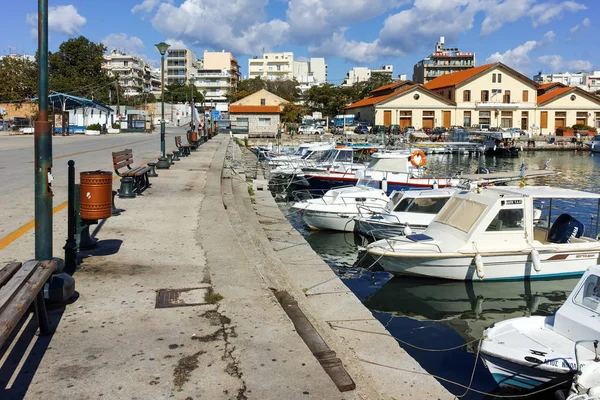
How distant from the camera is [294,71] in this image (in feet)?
580

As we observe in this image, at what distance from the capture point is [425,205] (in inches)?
634

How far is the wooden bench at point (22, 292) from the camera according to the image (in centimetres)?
475

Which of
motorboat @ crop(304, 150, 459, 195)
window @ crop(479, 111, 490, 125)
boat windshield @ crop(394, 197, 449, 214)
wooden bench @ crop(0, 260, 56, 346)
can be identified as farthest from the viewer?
window @ crop(479, 111, 490, 125)

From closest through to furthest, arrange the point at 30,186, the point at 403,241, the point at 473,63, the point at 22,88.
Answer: the point at 403,241 → the point at 30,186 → the point at 22,88 → the point at 473,63

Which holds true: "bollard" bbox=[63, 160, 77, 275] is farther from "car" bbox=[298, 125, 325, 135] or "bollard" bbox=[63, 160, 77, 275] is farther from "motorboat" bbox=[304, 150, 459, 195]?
"car" bbox=[298, 125, 325, 135]

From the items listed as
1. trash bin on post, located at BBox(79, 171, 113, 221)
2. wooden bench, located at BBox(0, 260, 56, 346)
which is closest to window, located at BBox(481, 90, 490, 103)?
trash bin on post, located at BBox(79, 171, 113, 221)

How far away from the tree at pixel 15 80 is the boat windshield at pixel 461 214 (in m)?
88.7

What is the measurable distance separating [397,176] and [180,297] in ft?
56.0

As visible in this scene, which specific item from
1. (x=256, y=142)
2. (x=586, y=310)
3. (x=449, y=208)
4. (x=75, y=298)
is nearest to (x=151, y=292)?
(x=75, y=298)

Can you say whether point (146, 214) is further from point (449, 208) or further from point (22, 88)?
point (22, 88)

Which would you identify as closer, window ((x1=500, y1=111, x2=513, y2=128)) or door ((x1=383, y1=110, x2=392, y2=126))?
door ((x1=383, y1=110, x2=392, y2=126))

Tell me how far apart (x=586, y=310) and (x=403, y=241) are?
5392mm

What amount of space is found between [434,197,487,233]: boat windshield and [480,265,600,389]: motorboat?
4.47 meters

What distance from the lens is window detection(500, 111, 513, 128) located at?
85062 mm
